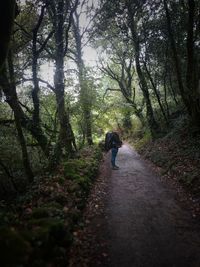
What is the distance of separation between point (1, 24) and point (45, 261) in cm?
377

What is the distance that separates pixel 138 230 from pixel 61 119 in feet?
25.0

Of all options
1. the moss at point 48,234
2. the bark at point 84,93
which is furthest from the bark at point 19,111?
the moss at point 48,234

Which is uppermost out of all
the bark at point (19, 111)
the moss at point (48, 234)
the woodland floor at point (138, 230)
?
the bark at point (19, 111)

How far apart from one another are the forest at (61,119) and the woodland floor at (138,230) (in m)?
0.39

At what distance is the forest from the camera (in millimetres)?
4883

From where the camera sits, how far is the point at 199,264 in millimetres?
4676

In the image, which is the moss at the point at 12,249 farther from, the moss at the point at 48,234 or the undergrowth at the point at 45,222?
the moss at the point at 48,234

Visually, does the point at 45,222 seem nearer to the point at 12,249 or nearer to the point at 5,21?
the point at 12,249

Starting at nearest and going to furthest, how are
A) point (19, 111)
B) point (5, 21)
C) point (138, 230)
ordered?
point (5, 21)
point (138, 230)
point (19, 111)

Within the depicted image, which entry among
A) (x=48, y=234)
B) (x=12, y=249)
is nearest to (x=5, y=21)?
(x=12, y=249)

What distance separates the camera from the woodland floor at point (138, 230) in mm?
5012

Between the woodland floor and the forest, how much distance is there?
1.28 ft

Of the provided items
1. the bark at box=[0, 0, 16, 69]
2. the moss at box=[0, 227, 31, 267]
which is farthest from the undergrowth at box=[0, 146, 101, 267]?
the bark at box=[0, 0, 16, 69]

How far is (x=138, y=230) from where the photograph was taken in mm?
6188
